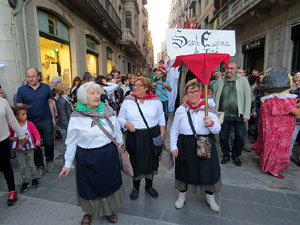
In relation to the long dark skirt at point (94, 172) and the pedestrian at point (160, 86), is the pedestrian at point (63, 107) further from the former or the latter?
the pedestrian at point (160, 86)

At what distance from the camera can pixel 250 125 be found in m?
6.56

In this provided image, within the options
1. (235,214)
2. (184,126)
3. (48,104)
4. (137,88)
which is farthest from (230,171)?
(48,104)

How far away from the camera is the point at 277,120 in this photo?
3434 mm

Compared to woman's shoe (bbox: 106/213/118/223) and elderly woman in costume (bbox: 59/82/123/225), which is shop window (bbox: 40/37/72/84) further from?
woman's shoe (bbox: 106/213/118/223)

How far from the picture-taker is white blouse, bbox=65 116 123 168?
2098 millimetres

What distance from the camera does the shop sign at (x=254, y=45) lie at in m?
10.6

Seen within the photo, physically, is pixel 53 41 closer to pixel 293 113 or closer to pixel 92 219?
pixel 92 219

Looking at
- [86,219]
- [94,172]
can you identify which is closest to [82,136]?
[94,172]

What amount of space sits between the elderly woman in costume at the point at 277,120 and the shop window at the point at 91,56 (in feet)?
31.5

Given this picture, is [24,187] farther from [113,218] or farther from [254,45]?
[254,45]

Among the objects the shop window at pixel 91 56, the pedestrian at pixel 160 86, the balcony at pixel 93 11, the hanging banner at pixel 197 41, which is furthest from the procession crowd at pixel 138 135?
the shop window at pixel 91 56

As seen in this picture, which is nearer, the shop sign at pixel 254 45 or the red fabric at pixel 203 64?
the red fabric at pixel 203 64

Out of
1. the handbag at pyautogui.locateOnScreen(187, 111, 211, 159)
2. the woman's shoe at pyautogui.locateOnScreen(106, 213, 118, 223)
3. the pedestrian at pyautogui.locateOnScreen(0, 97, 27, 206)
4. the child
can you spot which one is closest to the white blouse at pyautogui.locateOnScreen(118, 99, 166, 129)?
the handbag at pyautogui.locateOnScreen(187, 111, 211, 159)

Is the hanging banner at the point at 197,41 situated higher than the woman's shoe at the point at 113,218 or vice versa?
the hanging banner at the point at 197,41
